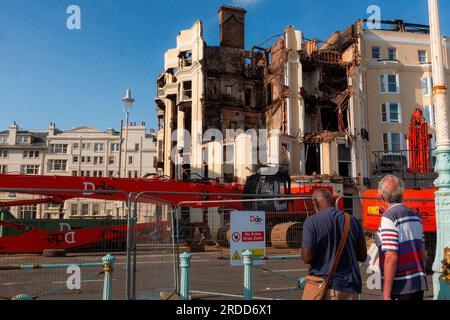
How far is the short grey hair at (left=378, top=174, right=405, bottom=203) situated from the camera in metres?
4.68

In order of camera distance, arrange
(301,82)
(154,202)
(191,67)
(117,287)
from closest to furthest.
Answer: (154,202) → (117,287) → (301,82) → (191,67)

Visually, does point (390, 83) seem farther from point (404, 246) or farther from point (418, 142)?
point (404, 246)

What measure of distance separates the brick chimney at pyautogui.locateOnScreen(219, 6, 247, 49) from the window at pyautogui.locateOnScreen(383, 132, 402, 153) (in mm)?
16191

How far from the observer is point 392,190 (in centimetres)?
468

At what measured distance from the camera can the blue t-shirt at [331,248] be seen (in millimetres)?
4848

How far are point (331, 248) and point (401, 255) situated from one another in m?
0.74

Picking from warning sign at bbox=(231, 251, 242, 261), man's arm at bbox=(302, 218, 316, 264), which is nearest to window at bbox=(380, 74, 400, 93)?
warning sign at bbox=(231, 251, 242, 261)

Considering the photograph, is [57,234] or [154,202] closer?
[154,202]

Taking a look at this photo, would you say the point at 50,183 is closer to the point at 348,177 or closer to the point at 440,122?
the point at 440,122

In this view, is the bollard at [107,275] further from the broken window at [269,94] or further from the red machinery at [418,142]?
the broken window at [269,94]

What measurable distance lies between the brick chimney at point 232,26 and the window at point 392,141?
53.1ft
